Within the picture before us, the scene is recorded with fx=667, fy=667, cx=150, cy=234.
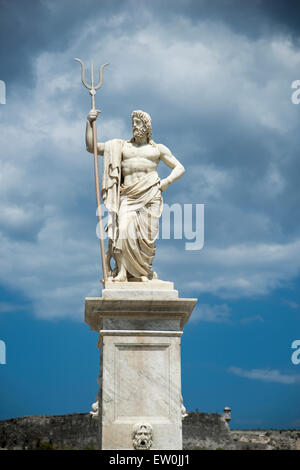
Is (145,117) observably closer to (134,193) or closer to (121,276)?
(134,193)

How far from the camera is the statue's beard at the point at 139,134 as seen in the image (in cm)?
1156

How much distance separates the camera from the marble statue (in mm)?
10875

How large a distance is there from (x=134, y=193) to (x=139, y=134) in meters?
1.09

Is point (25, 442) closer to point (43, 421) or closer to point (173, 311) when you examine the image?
point (43, 421)

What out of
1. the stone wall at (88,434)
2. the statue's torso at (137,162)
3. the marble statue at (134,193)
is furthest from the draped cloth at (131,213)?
the stone wall at (88,434)

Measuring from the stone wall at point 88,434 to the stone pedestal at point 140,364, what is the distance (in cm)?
2523

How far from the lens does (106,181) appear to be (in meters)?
11.3

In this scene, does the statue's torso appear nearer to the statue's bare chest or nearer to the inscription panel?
the statue's bare chest

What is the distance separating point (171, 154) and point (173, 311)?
9.82 ft

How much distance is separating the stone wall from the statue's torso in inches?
998
